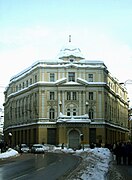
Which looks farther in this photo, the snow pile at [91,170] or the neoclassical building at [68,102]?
the neoclassical building at [68,102]

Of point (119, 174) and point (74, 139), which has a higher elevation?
point (119, 174)

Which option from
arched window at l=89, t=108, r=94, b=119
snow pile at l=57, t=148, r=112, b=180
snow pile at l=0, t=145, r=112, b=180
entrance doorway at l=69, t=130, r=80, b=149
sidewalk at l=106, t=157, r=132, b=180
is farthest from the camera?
arched window at l=89, t=108, r=94, b=119

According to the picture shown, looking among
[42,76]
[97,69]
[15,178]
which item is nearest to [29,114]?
[42,76]

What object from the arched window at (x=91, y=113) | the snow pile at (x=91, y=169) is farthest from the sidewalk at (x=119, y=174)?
the arched window at (x=91, y=113)

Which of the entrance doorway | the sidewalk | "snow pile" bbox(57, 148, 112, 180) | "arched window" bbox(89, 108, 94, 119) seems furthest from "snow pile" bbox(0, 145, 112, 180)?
"arched window" bbox(89, 108, 94, 119)

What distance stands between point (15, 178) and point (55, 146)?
70191 mm

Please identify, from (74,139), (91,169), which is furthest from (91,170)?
(74,139)

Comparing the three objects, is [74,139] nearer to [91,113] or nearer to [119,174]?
[91,113]

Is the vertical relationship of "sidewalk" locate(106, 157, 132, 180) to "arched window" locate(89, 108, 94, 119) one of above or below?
below

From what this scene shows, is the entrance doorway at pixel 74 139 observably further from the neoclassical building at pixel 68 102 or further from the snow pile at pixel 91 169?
the snow pile at pixel 91 169

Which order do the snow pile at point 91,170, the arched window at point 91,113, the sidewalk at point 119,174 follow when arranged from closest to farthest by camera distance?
the snow pile at point 91,170
the sidewalk at point 119,174
the arched window at point 91,113

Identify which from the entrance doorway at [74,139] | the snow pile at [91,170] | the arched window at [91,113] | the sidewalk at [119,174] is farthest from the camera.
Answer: the arched window at [91,113]

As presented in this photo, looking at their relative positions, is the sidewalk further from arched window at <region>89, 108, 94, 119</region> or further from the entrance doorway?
arched window at <region>89, 108, 94, 119</region>

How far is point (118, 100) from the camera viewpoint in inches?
4855
